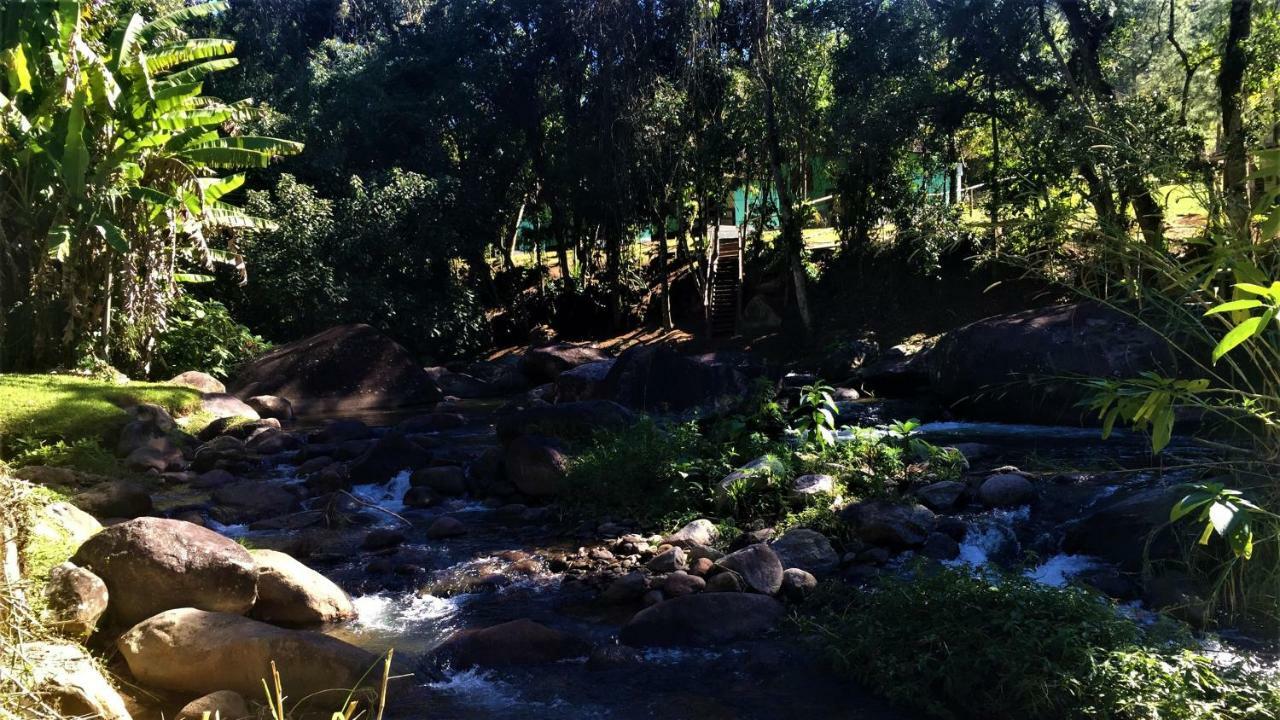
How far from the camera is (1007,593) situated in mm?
5633

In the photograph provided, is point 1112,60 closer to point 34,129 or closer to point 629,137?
point 629,137

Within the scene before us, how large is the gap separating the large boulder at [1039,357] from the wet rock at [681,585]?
22.2 ft

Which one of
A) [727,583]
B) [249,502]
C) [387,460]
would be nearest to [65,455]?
[249,502]

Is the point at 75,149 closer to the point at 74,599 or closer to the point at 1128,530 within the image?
the point at 74,599

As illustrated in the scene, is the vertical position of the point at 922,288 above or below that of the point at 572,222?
below

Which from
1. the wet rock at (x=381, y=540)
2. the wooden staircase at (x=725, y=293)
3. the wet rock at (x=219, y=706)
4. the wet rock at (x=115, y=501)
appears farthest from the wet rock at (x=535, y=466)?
the wooden staircase at (x=725, y=293)

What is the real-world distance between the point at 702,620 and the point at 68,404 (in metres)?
10.0

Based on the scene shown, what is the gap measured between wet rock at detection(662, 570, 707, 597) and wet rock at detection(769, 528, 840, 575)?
844mm

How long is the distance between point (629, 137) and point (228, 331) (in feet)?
31.5

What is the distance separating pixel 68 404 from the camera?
12906 mm

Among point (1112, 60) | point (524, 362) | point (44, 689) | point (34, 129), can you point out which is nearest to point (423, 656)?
point (44, 689)

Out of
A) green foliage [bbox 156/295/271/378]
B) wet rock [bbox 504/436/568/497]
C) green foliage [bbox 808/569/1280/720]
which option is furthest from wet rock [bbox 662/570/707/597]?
green foliage [bbox 156/295/271/378]

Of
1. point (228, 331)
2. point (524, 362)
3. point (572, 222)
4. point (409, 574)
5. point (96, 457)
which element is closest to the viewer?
point (409, 574)

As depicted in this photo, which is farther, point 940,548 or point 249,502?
point 249,502
